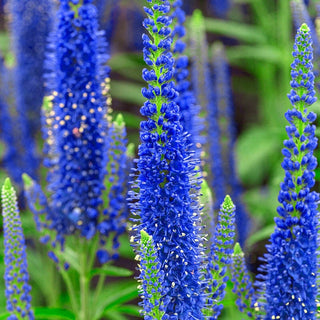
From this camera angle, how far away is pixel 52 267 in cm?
302

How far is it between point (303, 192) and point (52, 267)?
5.99 ft

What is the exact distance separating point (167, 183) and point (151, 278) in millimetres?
247

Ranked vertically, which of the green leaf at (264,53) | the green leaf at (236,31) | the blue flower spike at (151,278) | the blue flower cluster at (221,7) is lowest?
the blue flower spike at (151,278)

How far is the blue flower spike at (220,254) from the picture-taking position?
1547mm

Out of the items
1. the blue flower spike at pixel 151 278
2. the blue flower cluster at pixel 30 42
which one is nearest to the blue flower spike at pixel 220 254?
the blue flower spike at pixel 151 278

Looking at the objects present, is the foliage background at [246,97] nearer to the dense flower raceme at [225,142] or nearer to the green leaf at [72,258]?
the dense flower raceme at [225,142]

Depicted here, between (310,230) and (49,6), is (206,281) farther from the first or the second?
(49,6)

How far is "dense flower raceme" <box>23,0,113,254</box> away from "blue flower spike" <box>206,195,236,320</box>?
2.14 feet

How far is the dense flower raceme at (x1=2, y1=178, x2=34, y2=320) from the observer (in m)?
1.73

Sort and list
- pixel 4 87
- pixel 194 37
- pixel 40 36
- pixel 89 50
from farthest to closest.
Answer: pixel 4 87
pixel 40 36
pixel 194 37
pixel 89 50

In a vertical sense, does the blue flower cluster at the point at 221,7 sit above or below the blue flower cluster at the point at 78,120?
above

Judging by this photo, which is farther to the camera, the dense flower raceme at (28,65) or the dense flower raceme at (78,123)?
the dense flower raceme at (28,65)

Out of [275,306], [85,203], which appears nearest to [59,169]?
[85,203]

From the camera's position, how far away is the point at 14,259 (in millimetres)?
1801
